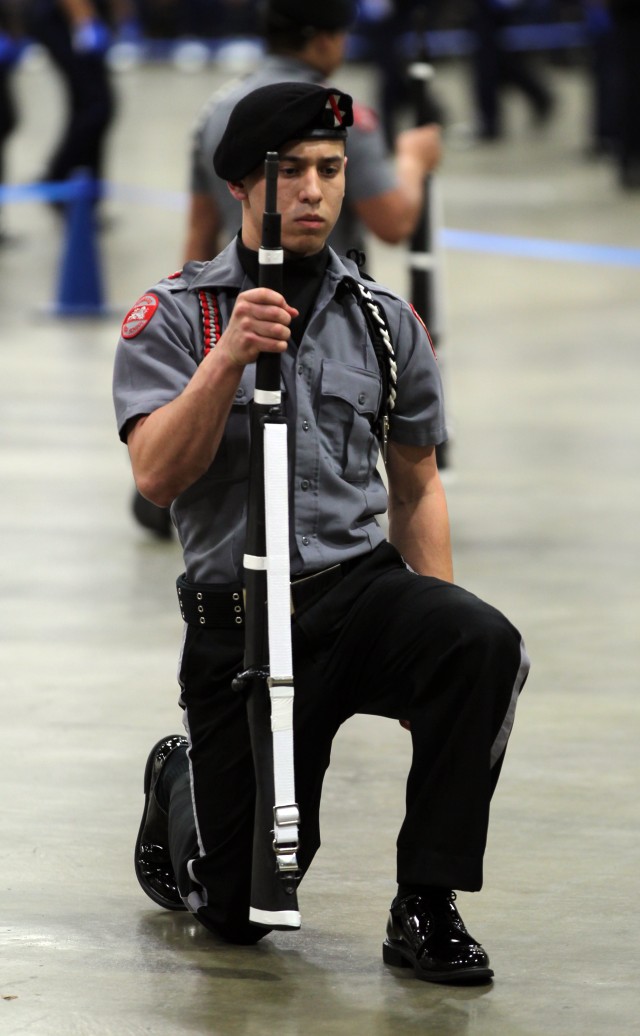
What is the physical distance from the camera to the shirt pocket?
381 centimetres

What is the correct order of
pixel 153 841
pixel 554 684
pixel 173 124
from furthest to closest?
pixel 173 124, pixel 554 684, pixel 153 841

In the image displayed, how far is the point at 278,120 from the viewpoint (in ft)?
12.0

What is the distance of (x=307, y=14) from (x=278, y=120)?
252 cm

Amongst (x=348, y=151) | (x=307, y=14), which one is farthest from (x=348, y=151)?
(x=307, y=14)

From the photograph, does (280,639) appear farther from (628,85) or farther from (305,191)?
(628,85)

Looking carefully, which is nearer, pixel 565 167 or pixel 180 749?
pixel 180 749

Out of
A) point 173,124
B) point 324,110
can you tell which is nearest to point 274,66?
point 324,110

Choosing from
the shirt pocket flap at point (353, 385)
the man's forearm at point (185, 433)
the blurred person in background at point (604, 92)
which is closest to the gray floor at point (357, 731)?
the man's forearm at point (185, 433)

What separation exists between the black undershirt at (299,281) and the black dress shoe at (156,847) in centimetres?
93

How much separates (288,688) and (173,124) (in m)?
21.6

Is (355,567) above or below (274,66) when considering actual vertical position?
below

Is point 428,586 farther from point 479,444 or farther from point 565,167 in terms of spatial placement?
point 565,167

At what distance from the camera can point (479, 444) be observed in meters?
9.10

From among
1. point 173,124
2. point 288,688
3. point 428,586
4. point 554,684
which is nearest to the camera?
point 288,688
